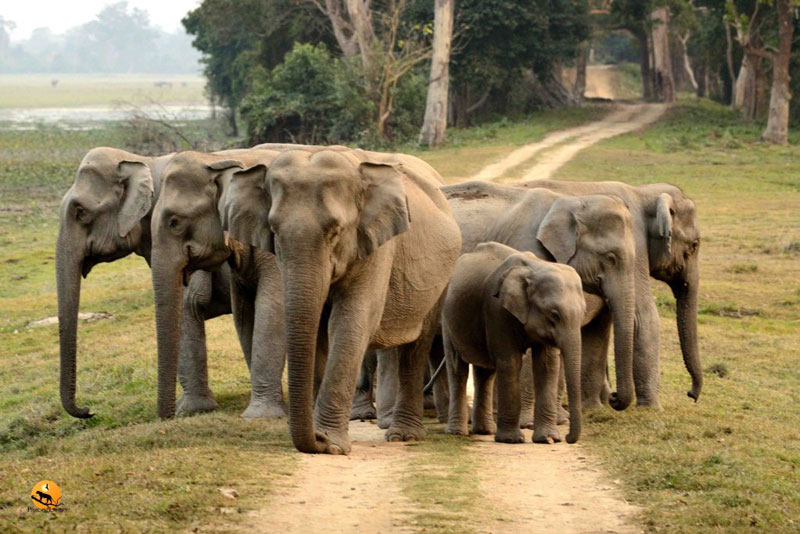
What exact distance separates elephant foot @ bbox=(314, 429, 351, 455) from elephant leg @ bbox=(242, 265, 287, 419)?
4.99 ft

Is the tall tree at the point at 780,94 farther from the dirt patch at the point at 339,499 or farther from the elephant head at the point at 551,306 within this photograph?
the dirt patch at the point at 339,499

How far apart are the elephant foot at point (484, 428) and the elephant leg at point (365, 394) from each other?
1151 mm

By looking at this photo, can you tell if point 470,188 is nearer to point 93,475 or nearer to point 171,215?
point 171,215

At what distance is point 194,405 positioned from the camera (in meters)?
10.6

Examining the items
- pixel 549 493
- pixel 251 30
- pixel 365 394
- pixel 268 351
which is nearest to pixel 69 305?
pixel 268 351

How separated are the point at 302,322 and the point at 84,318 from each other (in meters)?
10.8

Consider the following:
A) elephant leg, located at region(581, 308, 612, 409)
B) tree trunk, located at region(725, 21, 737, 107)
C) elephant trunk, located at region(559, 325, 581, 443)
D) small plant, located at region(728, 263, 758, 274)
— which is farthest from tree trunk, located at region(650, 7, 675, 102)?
elephant trunk, located at region(559, 325, 581, 443)

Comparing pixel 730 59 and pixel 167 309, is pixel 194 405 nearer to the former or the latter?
pixel 167 309

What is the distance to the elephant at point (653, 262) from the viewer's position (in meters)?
10.9

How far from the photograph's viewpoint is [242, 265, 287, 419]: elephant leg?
9797mm

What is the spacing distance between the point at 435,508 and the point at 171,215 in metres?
3.57

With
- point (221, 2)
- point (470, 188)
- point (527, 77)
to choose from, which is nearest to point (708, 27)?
point (527, 77)

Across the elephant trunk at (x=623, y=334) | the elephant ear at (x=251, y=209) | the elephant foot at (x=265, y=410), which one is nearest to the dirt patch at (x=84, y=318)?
the elephant foot at (x=265, y=410)

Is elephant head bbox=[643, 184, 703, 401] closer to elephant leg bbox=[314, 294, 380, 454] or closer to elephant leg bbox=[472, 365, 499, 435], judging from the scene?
elephant leg bbox=[472, 365, 499, 435]
